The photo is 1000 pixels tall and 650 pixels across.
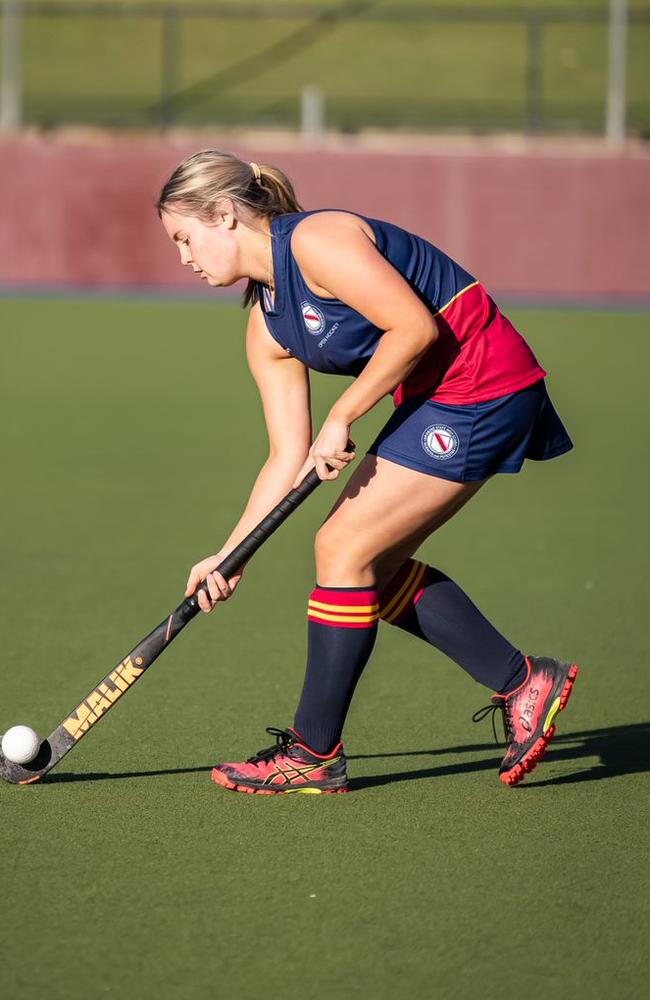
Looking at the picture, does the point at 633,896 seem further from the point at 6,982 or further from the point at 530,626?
the point at 530,626

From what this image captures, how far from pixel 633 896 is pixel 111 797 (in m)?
1.27

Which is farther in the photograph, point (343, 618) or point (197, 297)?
point (197, 297)

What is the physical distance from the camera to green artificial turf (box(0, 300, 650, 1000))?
115 inches

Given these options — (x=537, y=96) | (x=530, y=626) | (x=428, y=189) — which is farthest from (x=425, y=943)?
(x=537, y=96)

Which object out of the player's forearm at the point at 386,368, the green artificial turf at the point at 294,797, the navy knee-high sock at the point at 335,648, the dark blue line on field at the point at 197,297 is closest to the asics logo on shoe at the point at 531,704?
the green artificial turf at the point at 294,797

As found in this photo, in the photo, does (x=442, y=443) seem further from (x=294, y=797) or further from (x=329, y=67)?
(x=329, y=67)

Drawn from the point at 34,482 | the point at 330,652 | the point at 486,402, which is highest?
the point at 486,402

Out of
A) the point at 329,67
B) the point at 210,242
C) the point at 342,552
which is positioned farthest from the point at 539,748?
the point at 329,67

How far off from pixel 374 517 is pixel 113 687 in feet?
2.67

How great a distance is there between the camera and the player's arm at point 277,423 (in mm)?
3951

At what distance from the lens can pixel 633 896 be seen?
3.21 m

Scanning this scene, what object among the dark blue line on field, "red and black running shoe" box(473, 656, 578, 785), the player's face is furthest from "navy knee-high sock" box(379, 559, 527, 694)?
the dark blue line on field

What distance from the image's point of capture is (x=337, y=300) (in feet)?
11.6

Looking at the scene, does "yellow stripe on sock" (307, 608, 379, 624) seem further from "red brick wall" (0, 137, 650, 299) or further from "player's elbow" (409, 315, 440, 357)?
"red brick wall" (0, 137, 650, 299)
